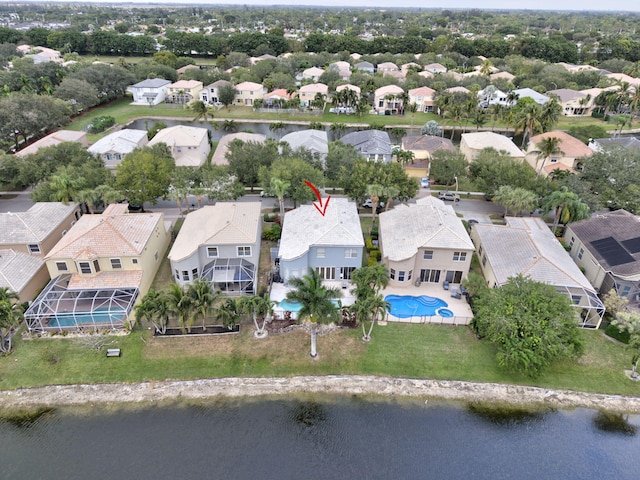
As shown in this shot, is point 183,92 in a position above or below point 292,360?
above

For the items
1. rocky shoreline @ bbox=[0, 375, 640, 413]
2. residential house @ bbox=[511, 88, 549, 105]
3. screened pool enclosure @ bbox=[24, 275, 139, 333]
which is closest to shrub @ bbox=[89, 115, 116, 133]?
screened pool enclosure @ bbox=[24, 275, 139, 333]

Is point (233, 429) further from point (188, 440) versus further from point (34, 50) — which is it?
point (34, 50)

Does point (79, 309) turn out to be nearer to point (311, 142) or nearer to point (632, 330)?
point (311, 142)

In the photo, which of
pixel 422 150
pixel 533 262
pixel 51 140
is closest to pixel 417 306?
pixel 533 262

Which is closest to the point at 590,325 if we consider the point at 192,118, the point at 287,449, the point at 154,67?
the point at 287,449

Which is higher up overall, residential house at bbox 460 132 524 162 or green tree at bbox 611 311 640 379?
residential house at bbox 460 132 524 162

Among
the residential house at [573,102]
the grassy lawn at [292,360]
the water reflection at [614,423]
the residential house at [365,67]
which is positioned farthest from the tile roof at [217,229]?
the residential house at [365,67]

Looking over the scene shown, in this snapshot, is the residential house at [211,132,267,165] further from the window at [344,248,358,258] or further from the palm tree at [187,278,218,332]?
the palm tree at [187,278,218,332]
